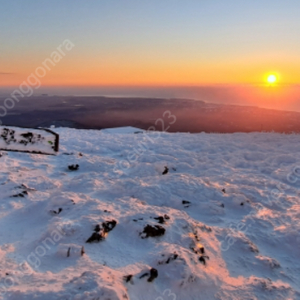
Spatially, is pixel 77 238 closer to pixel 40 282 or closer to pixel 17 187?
pixel 40 282

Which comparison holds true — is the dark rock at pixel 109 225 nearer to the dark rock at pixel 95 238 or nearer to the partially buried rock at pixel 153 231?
the dark rock at pixel 95 238

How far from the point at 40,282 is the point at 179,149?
→ 40.2 feet

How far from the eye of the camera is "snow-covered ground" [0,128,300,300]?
4363 mm

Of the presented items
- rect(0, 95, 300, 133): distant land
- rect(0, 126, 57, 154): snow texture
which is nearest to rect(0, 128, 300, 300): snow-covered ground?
rect(0, 126, 57, 154): snow texture

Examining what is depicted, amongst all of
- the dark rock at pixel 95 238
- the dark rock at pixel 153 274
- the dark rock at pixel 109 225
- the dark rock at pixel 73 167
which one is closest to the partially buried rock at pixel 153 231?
the dark rock at pixel 109 225

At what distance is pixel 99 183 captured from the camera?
9.14 metres

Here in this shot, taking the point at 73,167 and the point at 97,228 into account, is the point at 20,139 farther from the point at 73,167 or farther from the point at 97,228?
the point at 97,228

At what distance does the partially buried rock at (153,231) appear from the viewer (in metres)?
5.81

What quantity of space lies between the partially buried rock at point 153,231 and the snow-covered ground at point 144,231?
0.02 meters

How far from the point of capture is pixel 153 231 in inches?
232

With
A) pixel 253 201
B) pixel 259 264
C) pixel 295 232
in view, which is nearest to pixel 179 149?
pixel 253 201

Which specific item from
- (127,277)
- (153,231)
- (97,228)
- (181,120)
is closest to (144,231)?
(153,231)

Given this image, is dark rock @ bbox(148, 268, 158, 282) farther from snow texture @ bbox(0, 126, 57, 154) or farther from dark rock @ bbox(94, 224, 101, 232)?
snow texture @ bbox(0, 126, 57, 154)

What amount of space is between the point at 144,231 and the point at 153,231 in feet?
0.69
